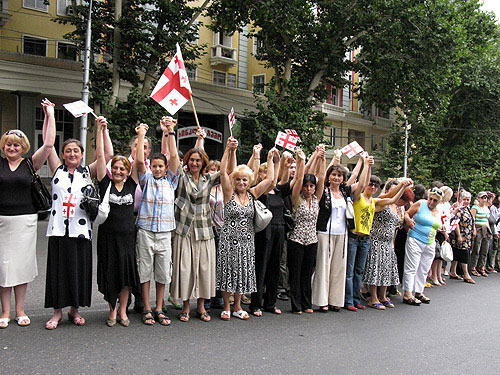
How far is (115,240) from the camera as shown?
201 inches

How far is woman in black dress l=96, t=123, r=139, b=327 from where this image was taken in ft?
16.7

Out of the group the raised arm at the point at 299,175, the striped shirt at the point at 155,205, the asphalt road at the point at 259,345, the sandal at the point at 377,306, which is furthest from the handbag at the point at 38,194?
the sandal at the point at 377,306

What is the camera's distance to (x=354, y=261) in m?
6.75

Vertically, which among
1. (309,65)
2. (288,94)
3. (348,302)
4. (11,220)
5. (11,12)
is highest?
(11,12)

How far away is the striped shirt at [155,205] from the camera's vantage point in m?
5.25

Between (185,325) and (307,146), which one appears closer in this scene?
(185,325)

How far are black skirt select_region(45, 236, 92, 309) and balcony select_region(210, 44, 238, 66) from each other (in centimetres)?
2136

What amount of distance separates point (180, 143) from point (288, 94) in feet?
25.6

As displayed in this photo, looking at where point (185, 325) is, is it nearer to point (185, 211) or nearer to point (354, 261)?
point (185, 211)

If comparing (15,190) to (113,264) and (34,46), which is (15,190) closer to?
(113,264)

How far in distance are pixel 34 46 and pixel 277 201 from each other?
658 inches

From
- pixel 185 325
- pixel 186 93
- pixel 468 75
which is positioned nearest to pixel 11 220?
pixel 185 325

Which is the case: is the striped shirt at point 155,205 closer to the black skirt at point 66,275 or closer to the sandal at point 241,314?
the black skirt at point 66,275

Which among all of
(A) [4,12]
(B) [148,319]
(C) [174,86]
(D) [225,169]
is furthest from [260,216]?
(A) [4,12]
